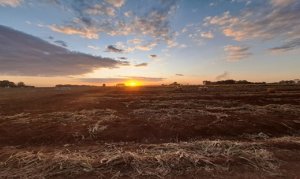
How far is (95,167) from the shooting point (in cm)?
696

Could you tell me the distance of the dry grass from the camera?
22.0 feet

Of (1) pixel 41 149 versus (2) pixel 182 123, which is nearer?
(1) pixel 41 149

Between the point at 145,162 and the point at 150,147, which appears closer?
the point at 145,162

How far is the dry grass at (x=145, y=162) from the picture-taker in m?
6.71

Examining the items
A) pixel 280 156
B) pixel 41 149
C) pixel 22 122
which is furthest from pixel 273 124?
pixel 22 122

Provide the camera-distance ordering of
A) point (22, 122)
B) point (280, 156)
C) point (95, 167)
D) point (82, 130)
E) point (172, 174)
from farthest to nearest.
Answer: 1. point (22, 122)
2. point (82, 130)
3. point (280, 156)
4. point (95, 167)
5. point (172, 174)

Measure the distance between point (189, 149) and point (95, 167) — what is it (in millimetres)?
3310

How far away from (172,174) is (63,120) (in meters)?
9.36

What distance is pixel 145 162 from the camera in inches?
285

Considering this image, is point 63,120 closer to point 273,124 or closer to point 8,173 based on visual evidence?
point 8,173

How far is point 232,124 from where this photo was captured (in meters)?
12.9

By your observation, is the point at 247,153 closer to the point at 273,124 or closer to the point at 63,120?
the point at 273,124

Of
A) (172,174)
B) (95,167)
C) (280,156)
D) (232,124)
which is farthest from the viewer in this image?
(232,124)

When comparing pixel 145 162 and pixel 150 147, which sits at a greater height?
pixel 145 162
